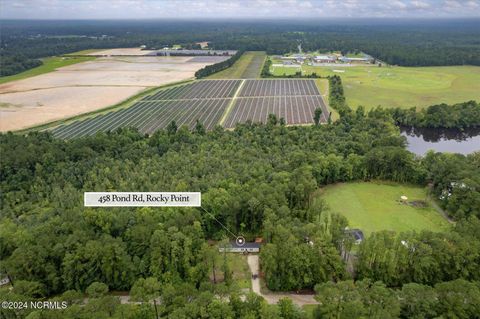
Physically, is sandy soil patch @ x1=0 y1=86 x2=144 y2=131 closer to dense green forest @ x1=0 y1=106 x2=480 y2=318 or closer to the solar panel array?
dense green forest @ x1=0 y1=106 x2=480 y2=318

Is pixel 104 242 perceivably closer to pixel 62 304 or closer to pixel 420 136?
pixel 62 304

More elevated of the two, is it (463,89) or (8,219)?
(463,89)

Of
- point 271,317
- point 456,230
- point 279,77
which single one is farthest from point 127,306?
point 279,77

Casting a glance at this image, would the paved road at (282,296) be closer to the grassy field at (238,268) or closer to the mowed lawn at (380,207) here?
the grassy field at (238,268)

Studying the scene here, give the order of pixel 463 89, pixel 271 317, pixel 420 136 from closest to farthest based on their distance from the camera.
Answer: pixel 271 317 < pixel 420 136 < pixel 463 89

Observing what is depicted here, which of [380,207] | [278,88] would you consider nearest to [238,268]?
[380,207]

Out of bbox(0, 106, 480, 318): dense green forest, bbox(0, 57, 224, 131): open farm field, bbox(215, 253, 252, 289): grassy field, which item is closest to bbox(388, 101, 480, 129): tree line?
bbox(0, 106, 480, 318): dense green forest

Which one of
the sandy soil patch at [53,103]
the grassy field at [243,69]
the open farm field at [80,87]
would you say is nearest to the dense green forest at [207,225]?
the sandy soil patch at [53,103]

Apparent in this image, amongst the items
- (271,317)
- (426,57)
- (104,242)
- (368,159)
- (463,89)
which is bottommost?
(271,317)
